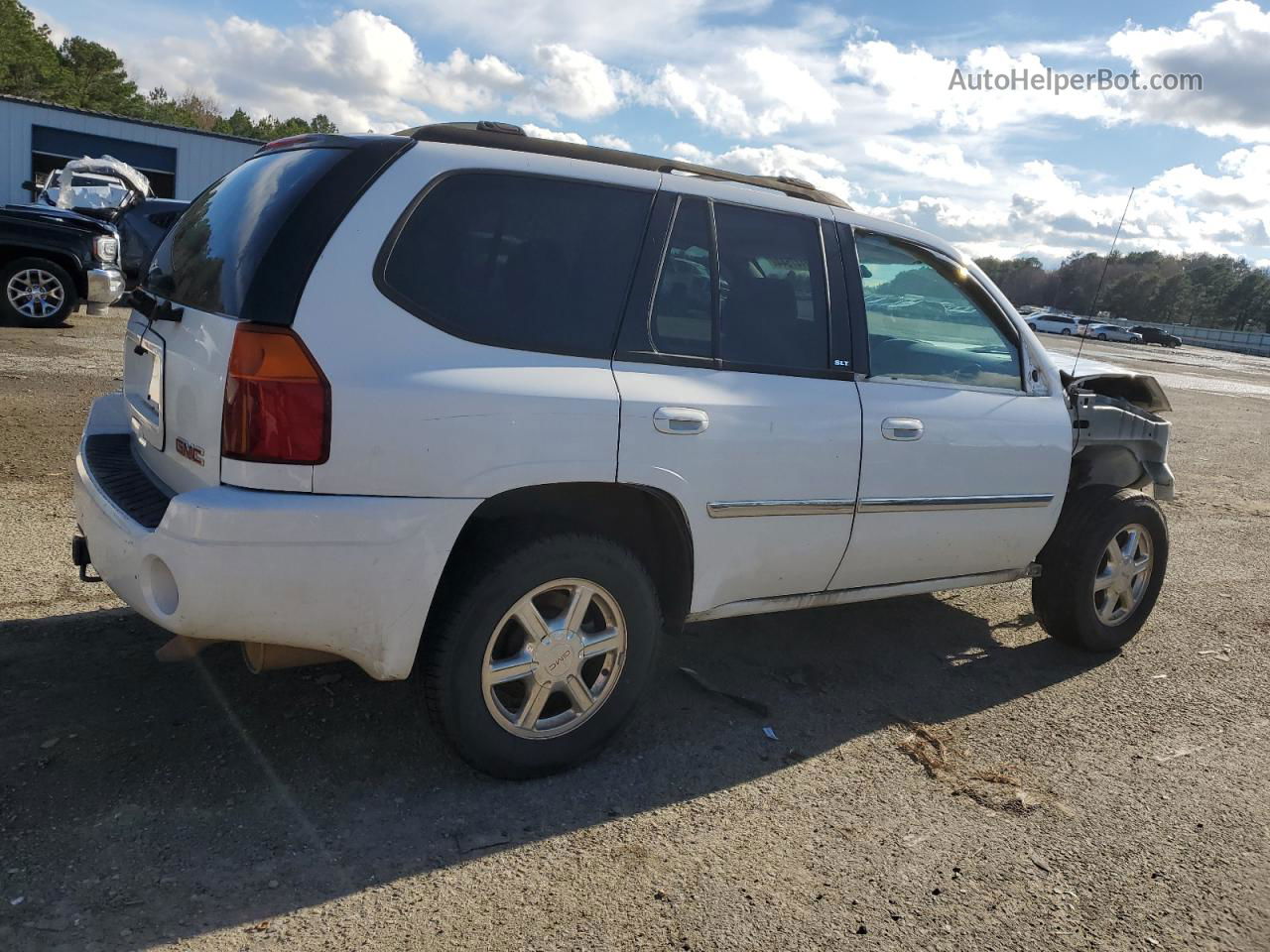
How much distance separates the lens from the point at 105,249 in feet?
37.8

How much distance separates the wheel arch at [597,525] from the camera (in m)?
2.90

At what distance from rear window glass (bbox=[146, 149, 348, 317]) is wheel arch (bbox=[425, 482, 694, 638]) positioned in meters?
0.89

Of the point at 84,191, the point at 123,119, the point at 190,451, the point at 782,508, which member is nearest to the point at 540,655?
the point at 782,508

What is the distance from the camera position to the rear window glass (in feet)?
9.02

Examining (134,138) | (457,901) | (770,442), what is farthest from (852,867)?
(134,138)

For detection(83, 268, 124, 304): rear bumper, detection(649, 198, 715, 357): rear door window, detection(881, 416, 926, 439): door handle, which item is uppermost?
detection(649, 198, 715, 357): rear door window

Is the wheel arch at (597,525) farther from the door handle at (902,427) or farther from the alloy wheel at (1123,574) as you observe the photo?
the alloy wheel at (1123,574)

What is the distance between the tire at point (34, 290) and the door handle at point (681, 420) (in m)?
10.9

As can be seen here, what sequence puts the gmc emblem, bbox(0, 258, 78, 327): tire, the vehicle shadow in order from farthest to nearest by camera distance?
bbox(0, 258, 78, 327): tire, the gmc emblem, the vehicle shadow

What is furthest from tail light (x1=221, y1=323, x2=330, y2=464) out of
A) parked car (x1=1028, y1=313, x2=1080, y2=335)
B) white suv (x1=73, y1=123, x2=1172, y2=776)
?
parked car (x1=1028, y1=313, x2=1080, y2=335)

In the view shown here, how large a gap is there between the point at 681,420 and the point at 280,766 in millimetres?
1604

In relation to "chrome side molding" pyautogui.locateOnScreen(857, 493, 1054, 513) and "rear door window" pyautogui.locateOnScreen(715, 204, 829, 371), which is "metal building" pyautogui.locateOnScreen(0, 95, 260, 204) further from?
"chrome side molding" pyautogui.locateOnScreen(857, 493, 1054, 513)

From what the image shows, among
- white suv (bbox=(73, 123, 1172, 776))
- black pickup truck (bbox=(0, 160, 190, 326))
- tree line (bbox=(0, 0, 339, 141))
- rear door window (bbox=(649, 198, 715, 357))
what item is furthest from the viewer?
tree line (bbox=(0, 0, 339, 141))

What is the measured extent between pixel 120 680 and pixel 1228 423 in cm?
1560
